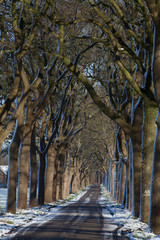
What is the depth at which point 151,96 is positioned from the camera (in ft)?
45.0

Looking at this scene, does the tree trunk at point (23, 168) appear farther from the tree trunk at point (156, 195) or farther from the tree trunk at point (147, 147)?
the tree trunk at point (156, 195)

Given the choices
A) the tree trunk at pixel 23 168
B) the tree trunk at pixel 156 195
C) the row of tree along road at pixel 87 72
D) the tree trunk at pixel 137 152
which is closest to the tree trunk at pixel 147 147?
the row of tree along road at pixel 87 72

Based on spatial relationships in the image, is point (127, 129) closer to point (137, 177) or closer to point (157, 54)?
point (137, 177)

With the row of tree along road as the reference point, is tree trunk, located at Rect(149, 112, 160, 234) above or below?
below

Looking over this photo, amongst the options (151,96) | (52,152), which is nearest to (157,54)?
(151,96)

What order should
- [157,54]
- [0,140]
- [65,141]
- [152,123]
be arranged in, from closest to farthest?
1. [157,54]
2. [152,123]
3. [0,140]
4. [65,141]

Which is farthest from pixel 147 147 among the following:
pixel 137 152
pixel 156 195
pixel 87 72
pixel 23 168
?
pixel 87 72

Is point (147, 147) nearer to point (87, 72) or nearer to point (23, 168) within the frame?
point (23, 168)

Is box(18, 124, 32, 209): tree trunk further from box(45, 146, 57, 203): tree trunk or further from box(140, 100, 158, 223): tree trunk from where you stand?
box(140, 100, 158, 223): tree trunk

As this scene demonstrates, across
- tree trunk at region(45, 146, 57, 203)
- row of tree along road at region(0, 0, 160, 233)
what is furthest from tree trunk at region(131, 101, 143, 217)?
tree trunk at region(45, 146, 57, 203)

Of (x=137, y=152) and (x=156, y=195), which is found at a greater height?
(x=137, y=152)

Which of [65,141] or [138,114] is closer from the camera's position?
[138,114]

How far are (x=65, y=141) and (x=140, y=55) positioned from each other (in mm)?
14306

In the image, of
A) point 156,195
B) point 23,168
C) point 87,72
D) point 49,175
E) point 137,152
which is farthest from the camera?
point 49,175
